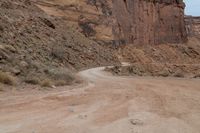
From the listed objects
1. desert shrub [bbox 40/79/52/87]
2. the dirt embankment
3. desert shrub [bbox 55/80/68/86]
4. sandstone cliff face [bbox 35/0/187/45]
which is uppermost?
sandstone cliff face [bbox 35/0/187/45]

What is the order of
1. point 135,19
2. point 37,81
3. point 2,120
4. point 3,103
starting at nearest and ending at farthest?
point 2,120, point 3,103, point 37,81, point 135,19

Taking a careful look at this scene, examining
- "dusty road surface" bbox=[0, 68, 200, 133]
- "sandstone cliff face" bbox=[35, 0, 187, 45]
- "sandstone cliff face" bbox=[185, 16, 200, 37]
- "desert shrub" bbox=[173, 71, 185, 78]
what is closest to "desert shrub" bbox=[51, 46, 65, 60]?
"desert shrub" bbox=[173, 71, 185, 78]

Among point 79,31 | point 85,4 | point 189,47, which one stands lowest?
point 189,47

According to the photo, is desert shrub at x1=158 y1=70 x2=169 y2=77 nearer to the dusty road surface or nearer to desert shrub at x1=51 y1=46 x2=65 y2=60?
desert shrub at x1=51 y1=46 x2=65 y2=60

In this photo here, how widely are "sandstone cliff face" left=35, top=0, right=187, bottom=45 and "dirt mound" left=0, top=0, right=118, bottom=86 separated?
138 inches

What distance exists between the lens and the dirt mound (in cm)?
1978

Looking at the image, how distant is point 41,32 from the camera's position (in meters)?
36.3

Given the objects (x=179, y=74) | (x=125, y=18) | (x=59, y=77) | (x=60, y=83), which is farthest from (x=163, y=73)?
(x=125, y=18)

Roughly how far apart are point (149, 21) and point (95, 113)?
65.2 metres

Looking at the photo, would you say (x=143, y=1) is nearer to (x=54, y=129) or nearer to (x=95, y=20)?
(x=95, y=20)

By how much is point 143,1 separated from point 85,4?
22.4 metres

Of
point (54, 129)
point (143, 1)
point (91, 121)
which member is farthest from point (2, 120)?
point (143, 1)

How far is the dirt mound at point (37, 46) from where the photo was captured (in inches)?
779

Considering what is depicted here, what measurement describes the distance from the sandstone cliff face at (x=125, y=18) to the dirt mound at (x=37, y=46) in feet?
11.5
